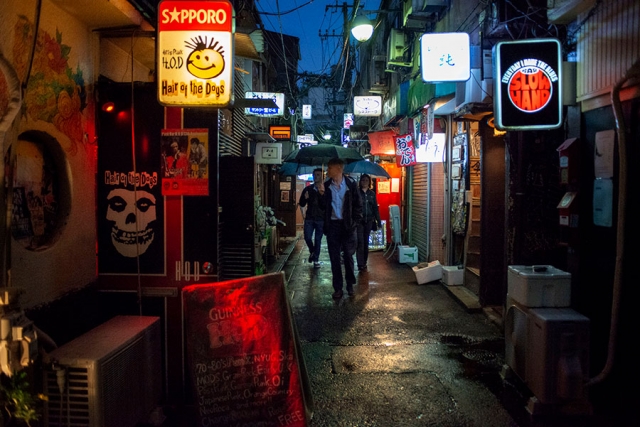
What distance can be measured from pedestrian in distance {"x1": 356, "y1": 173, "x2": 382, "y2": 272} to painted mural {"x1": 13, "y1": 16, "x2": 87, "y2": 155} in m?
7.89

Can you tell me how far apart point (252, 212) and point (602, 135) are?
408 centimetres

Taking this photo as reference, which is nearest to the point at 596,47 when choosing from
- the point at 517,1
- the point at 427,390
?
the point at 517,1

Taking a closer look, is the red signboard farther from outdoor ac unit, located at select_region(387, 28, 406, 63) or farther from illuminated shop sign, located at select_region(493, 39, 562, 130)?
outdoor ac unit, located at select_region(387, 28, 406, 63)

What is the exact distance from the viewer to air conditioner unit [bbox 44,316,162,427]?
3.39m

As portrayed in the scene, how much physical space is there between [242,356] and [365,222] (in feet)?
28.5

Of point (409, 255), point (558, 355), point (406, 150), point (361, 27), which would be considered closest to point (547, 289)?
point (558, 355)

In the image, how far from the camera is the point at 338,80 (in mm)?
39062

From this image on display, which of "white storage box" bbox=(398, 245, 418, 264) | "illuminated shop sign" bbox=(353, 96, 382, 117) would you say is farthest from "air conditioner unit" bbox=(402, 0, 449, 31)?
"illuminated shop sign" bbox=(353, 96, 382, 117)

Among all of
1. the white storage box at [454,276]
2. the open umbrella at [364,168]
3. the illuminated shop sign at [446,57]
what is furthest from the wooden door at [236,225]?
the open umbrella at [364,168]

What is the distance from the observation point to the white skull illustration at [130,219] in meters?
4.81

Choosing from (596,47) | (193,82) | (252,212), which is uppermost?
(596,47)

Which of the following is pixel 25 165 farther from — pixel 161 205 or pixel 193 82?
pixel 193 82

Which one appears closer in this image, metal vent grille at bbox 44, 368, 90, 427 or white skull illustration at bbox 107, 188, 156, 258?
metal vent grille at bbox 44, 368, 90, 427

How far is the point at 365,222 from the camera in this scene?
1214cm
